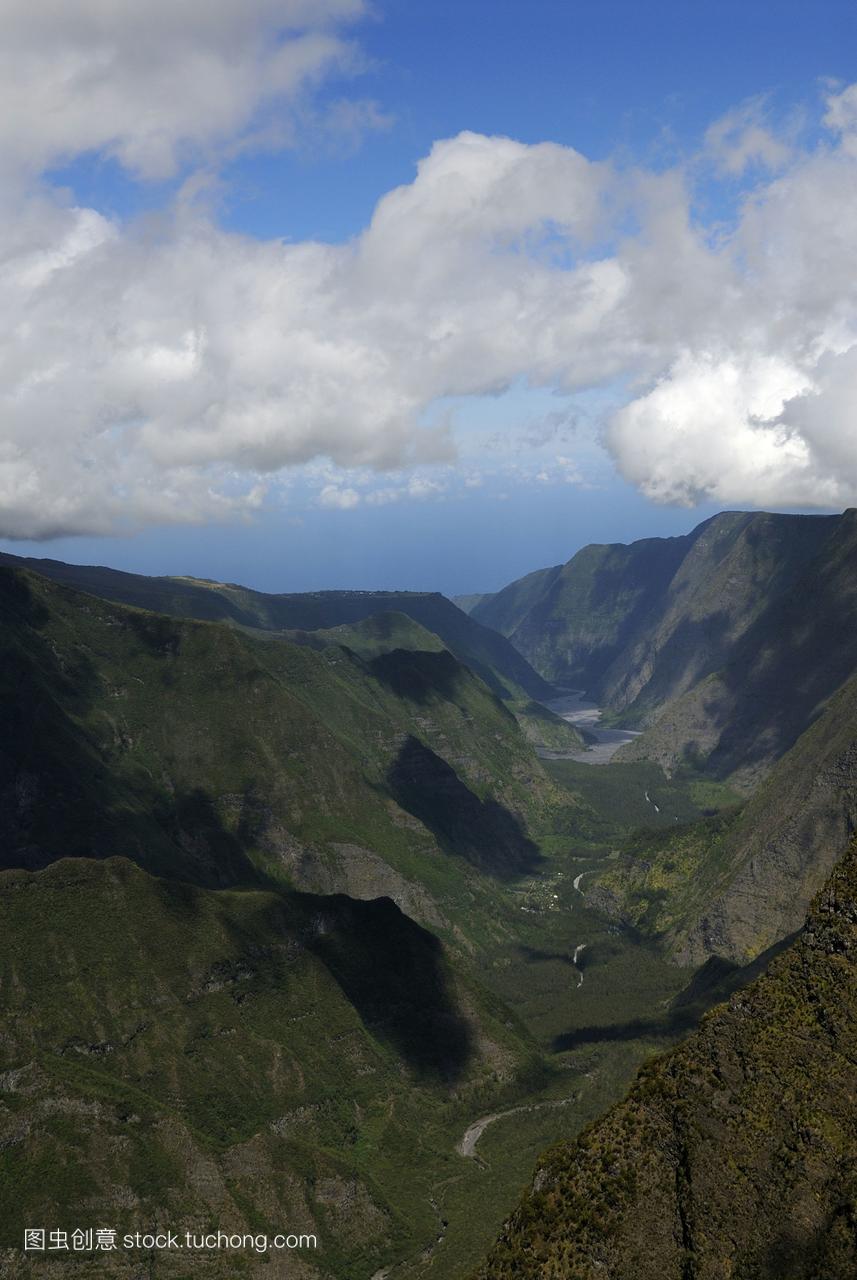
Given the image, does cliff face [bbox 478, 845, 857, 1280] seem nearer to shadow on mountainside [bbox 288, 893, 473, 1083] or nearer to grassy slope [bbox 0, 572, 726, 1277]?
grassy slope [bbox 0, 572, 726, 1277]

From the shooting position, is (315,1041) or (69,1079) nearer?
(69,1079)

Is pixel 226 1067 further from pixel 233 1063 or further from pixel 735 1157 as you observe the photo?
pixel 735 1157

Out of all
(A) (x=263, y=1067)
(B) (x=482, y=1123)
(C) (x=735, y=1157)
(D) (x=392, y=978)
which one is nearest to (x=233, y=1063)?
(A) (x=263, y=1067)

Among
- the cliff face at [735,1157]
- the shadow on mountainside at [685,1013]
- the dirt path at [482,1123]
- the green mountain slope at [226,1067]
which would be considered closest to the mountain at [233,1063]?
the green mountain slope at [226,1067]

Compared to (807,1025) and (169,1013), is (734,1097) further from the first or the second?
(169,1013)

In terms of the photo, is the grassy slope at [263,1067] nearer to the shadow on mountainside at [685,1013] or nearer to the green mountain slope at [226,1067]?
the green mountain slope at [226,1067]

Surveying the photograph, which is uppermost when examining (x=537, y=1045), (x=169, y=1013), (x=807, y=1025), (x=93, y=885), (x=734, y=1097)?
(x=807, y=1025)

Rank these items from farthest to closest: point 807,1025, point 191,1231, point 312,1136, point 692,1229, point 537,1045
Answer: point 537,1045 < point 312,1136 < point 191,1231 < point 807,1025 < point 692,1229

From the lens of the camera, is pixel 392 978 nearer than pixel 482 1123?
No

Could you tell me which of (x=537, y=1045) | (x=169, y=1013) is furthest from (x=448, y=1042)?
(x=169, y=1013)
